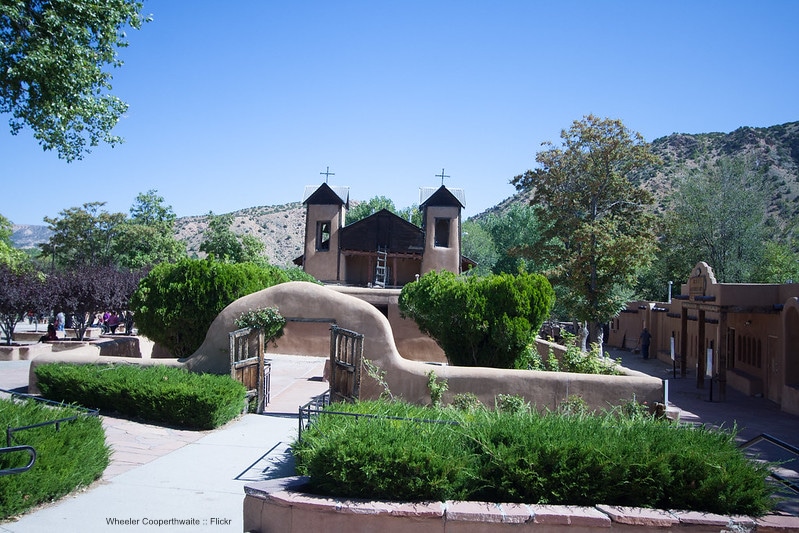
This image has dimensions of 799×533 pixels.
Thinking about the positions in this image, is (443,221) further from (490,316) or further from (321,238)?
(490,316)

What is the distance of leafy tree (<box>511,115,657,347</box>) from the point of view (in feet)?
89.6

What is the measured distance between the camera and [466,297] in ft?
49.6

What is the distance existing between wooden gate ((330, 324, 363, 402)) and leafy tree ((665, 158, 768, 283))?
3120cm

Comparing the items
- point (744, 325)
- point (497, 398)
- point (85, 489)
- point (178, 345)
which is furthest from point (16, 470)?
point (744, 325)

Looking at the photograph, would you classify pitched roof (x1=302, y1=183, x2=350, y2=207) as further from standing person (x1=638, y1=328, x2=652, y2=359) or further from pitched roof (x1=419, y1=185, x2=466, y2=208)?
standing person (x1=638, y1=328, x2=652, y2=359)

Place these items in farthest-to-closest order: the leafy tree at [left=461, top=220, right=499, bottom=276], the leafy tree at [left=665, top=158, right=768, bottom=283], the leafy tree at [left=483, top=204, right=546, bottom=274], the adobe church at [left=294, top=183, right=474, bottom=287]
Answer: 1. the leafy tree at [left=461, top=220, right=499, bottom=276]
2. the leafy tree at [left=483, top=204, right=546, bottom=274]
3. the leafy tree at [left=665, top=158, right=768, bottom=283]
4. the adobe church at [left=294, top=183, right=474, bottom=287]

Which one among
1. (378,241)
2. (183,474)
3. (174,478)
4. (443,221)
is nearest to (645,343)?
(443,221)

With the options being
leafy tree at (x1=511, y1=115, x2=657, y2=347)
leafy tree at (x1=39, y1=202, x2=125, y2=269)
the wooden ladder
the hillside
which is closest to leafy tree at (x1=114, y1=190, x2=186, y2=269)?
leafy tree at (x1=39, y1=202, x2=125, y2=269)

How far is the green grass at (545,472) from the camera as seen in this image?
241 inches

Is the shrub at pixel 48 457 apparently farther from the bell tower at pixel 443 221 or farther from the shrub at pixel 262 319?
the bell tower at pixel 443 221

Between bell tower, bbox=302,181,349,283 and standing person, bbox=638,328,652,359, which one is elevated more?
bell tower, bbox=302,181,349,283

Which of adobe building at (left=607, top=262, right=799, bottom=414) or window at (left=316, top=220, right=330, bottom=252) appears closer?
adobe building at (left=607, top=262, right=799, bottom=414)

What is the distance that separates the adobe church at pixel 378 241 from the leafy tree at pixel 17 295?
46.1 feet

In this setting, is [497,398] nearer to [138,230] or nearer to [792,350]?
[792,350]
